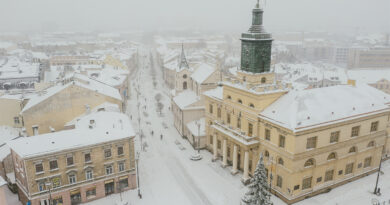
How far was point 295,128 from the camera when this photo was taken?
35000 mm

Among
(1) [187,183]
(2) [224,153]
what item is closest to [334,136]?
(2) [224,153]

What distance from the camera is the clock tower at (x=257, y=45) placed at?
139 feet

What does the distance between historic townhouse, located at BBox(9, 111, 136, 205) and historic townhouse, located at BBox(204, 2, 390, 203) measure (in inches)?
651

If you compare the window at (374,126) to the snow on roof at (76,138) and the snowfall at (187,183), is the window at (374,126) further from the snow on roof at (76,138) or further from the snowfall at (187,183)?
the snow on roof at (76,138)

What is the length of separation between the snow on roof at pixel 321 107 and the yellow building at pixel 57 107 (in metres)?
31.5

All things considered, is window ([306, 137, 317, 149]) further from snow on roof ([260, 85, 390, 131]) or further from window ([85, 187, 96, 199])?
window ([85, 187, 96, 199])

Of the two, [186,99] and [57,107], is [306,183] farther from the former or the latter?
[57,107]

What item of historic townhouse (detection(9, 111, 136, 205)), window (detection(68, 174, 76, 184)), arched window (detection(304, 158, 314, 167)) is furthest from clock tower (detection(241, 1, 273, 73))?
window (detection(68, 174, 76, 184))

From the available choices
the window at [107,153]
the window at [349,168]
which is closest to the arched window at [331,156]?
the window at [349,168]

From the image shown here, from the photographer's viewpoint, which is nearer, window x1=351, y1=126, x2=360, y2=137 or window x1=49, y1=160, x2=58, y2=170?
window x1=49, y1=160, x2=58, y2=170

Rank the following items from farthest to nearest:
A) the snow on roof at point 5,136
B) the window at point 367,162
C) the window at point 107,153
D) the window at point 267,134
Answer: the window at point 367,162
the snow on roof at point 5,136
the window at point 267,134
the window at point 107,153

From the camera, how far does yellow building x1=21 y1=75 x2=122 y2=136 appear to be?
47062 millimetres

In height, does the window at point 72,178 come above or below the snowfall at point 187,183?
above

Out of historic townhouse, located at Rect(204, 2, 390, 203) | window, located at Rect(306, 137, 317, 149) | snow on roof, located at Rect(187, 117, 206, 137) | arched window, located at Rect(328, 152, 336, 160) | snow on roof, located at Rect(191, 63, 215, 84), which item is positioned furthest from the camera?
snow on roof, located at Rect(191, 63, 215, 84)
